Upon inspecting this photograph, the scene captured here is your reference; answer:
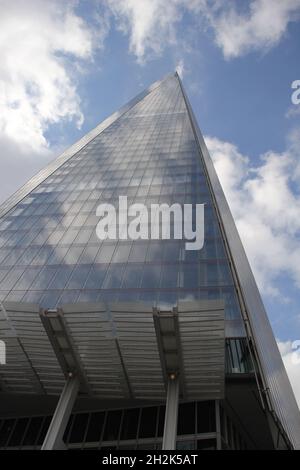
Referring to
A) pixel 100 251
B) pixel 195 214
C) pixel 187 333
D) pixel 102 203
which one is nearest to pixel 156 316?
pixel 187 333

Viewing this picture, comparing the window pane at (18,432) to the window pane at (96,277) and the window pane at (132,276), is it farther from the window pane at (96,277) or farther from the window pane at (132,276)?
the window pane at (132,276)

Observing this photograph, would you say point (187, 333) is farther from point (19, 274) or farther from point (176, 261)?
point (19, 274)

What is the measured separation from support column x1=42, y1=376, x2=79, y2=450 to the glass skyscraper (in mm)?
985

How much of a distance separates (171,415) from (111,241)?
17793 millimetres

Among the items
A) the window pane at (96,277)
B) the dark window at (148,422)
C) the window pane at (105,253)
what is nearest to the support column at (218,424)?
the dark window at (148,422)

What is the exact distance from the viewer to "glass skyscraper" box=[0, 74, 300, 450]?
2286cm

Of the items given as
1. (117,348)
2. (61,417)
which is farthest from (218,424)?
(61,417)

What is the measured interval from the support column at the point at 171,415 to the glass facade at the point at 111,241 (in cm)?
587

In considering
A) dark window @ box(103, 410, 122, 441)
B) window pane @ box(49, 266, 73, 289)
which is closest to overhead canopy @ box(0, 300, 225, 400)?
dark window @ box(103, 410, 122, 441)

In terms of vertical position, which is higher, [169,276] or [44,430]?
[169,276]

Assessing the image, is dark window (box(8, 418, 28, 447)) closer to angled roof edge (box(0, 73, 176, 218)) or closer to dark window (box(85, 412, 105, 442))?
dark window (box(85, 412, 105, 442))

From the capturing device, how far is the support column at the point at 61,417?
1961 centimetres

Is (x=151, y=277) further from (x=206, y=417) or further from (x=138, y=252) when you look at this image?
(x=206, y=417)

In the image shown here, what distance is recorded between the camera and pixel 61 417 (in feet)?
67.2
